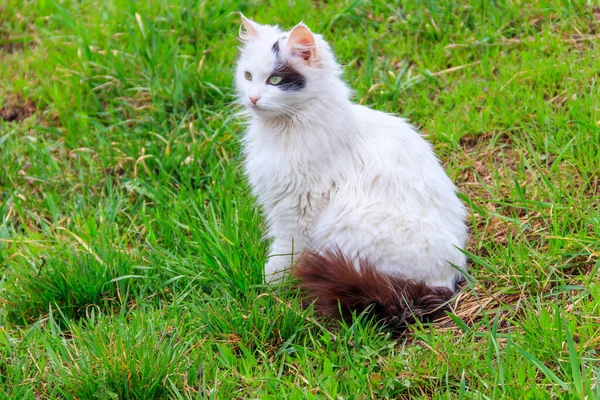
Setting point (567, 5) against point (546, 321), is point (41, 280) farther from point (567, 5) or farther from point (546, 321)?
point (567, 5)

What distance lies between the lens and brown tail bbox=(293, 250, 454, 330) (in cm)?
295

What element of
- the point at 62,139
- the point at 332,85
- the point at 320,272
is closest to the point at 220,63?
the point at 62,139

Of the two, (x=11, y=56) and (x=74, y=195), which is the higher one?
(x=11, y=56)

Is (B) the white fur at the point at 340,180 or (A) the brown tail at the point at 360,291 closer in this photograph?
(A) the brown tail at the point at 360,291

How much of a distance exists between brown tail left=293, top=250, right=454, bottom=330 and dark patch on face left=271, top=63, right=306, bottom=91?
31.7 inches

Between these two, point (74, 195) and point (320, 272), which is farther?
point (74, 195)

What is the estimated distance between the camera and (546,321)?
2.69m

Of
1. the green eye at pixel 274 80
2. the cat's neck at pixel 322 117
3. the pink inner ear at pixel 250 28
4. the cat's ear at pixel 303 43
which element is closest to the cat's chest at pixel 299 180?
the cat's neck at pixel 322 117

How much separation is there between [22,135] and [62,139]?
324mm

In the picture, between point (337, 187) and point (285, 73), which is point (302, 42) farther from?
point (337, 187)

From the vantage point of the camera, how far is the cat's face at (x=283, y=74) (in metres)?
3.30

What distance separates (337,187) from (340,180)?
0.12 feet

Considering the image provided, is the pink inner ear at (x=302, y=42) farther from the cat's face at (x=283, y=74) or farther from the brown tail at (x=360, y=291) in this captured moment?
the brown tail at (x=360, y=291)

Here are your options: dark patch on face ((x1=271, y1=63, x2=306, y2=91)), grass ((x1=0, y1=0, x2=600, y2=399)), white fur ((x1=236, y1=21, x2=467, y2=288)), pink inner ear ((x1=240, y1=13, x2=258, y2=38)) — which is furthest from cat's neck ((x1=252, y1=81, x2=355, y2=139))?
grass ((x1=0, y1=0, x2=600, y2=399))
